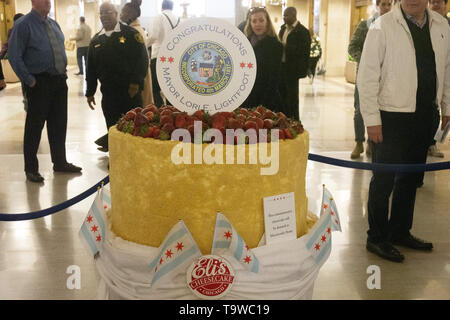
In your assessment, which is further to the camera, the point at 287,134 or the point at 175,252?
the point at 287,134

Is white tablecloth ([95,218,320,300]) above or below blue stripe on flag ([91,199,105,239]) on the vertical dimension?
below

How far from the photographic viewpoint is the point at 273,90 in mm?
5004

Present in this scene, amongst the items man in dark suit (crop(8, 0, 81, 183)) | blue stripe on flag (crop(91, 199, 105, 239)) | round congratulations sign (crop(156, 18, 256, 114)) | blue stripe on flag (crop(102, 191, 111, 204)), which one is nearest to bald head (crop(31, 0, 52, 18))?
man in dark suit (crop(8, 0, 81, 183))

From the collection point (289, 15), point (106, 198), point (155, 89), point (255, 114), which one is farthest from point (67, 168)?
point (255, 114)

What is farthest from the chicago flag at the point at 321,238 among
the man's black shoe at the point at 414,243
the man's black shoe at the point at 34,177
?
the man's black shoe at the point at 34,177

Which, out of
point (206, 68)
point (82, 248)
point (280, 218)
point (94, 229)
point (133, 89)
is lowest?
point (82, 248)

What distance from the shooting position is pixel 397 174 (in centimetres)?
335

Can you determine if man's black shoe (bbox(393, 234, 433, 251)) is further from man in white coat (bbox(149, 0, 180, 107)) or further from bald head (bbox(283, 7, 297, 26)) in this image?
man in white coat (bbox(149, 0, 180, 107))

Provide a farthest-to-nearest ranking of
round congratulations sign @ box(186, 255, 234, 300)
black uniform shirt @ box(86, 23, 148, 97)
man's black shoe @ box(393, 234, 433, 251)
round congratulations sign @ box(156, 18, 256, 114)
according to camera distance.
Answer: black uniform shirt @ box(86, 23, 148, 97)
man's black shoe @ box(393, 234, 433, 251)
round congratulations sign @ box(156, 18, 256, 114)
round congratulations sign @ box(186, 255, 234, 300)

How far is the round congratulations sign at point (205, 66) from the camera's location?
2.36 metres

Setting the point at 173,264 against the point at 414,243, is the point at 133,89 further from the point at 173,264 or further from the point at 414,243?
the point at 173,264

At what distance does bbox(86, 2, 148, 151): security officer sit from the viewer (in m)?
5.07

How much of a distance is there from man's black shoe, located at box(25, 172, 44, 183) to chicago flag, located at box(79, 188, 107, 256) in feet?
8.91

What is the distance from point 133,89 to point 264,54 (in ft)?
4.45
